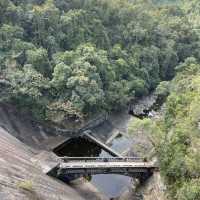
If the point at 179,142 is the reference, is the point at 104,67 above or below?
below

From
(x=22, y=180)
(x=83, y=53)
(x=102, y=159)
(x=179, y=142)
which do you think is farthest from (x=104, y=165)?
(x=83, y=53)

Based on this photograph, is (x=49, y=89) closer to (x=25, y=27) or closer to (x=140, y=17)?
(x=25, y=27)

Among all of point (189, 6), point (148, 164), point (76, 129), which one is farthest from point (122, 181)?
point (189, 6)

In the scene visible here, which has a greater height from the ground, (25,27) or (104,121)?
(25,27)

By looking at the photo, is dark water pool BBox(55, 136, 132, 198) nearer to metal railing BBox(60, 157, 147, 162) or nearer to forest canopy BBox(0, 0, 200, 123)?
metal railing BBox(60, 157, 147, 162)

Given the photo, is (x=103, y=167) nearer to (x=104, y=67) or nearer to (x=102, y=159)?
(x=102, y=159)
